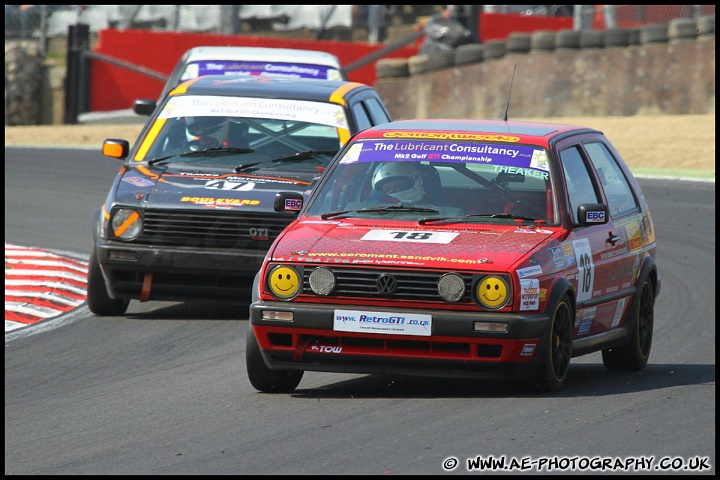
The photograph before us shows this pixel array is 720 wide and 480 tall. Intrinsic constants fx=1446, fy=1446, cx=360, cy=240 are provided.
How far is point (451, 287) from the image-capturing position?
6.98 m

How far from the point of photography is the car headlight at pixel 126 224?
406 inches

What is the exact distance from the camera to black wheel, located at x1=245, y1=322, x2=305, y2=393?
742 cm

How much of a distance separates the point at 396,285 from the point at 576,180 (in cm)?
161

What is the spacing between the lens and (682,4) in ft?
102

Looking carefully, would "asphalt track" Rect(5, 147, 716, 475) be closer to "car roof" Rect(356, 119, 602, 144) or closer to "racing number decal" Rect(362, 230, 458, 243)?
"racing number decal" Rect(362, 230, 458, 243)

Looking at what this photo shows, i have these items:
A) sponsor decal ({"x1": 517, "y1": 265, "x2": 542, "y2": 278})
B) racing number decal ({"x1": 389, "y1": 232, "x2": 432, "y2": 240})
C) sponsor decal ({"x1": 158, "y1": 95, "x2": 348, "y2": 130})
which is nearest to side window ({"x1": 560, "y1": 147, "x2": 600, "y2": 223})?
sponsor decal ({"x1": 517, "y1": 265, "x2": 542, "y2": 278})

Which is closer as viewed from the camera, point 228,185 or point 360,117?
point 228,185

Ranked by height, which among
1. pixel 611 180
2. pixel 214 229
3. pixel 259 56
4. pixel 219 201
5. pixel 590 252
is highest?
pixel 259 56

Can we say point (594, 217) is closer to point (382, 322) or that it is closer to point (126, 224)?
point (382, 322)

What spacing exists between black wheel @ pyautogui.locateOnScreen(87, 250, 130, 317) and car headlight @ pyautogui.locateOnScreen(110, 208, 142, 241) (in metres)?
0.31

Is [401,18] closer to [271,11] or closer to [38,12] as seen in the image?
[271,11]

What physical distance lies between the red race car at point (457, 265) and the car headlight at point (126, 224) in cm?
230

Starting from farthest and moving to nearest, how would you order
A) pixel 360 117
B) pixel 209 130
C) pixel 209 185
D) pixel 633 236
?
pixel 360 117
pixel 209 130
pixel 209 185
pixel 633 236

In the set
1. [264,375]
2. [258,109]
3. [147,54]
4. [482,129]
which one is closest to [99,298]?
[258,109]
